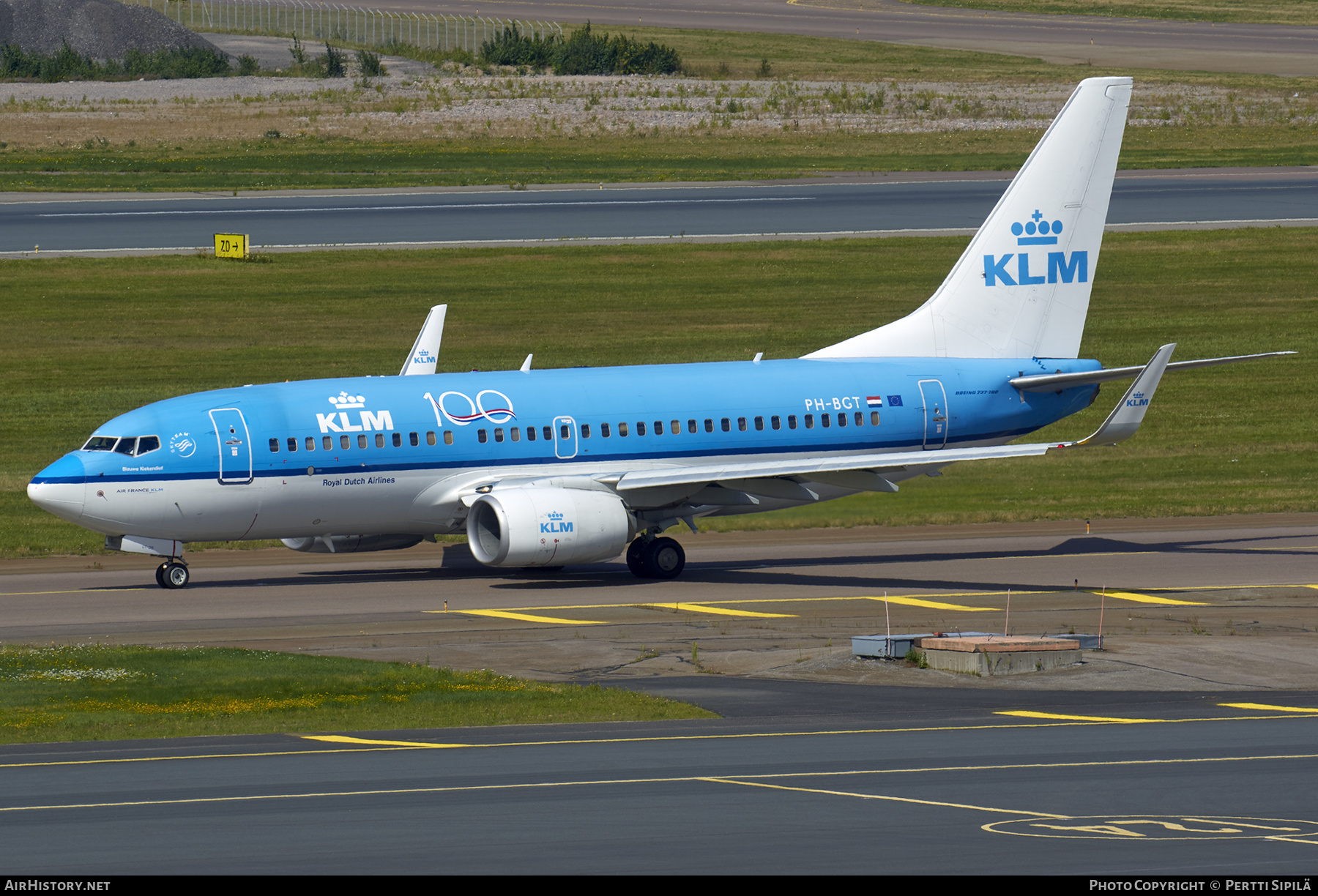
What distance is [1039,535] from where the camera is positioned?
48000mm

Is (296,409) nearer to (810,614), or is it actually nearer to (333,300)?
(810,614)

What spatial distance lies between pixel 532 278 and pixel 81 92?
213 feet

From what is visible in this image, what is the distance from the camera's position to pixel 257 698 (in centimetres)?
2914

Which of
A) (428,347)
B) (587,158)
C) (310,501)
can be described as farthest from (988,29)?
(310,501)

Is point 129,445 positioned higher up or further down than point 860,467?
higher up

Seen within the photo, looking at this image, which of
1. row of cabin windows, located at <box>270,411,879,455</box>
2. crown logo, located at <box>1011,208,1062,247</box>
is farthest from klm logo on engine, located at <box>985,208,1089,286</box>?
row of cabin windows, located at <box>270,411,879,455</box>

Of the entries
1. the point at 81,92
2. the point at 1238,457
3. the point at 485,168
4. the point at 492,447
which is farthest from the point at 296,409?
the point at 81,92

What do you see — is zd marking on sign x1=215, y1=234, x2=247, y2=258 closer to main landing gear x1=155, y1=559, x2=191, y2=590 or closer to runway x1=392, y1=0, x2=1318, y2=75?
main landing gear x1=155, y1=559, x2=191, y2=590

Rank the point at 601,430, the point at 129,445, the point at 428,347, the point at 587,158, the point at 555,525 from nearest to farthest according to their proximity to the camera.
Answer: the point at 129,445
the point at 555,525
the point at 601,430
the point at 428,347
the point at 587,158

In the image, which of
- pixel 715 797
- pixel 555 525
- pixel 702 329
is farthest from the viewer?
pixel 702 329

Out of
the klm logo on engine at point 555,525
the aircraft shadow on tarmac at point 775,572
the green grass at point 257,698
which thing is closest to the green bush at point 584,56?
the aircraft shadow on tarmac at point 775,572

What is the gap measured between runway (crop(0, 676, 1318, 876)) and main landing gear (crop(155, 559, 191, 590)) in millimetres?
15637

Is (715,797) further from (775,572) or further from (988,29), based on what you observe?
(988,29)

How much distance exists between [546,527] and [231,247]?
136ft
